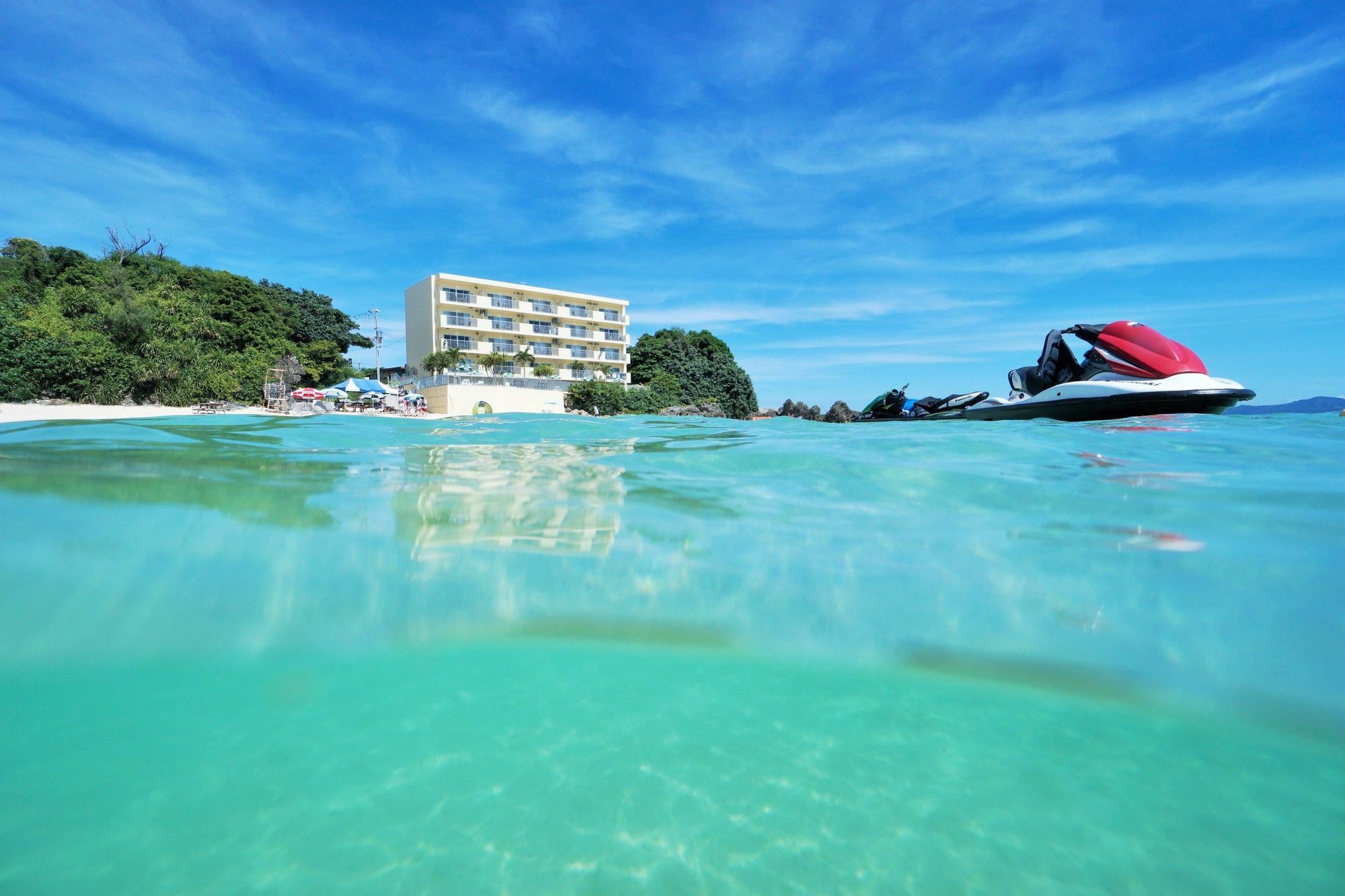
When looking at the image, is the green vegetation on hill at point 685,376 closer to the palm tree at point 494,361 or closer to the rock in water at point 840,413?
the palm tree at point 494,361

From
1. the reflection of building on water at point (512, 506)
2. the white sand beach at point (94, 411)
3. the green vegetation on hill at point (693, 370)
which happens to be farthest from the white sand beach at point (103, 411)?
the green vegetation on hill at point (693, 370)

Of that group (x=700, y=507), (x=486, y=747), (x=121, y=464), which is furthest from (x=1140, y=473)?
(x=121, y=464)

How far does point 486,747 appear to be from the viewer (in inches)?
89.8

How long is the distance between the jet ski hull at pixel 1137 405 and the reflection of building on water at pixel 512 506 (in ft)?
35.3

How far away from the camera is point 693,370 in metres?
61.2

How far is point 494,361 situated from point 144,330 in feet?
82.7

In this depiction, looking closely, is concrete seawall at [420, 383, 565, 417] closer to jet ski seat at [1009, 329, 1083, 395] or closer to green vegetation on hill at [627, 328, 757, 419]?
green vegetation on hill at [627, 328, 757, 419]

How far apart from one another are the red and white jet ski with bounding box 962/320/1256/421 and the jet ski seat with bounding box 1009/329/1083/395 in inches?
0.6

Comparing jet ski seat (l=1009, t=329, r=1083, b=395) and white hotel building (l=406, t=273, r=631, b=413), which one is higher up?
white hotel building (l=406, t=273, r=631, b=413)

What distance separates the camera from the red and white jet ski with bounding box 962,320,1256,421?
470 inches

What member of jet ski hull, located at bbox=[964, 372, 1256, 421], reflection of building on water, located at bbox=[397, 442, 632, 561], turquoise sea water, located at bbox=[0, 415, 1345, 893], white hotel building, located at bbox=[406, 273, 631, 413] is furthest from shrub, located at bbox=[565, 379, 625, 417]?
turquoise sea water, located at bbox=[0, 415, 1345, 893]

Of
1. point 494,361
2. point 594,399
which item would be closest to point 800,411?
point 594,399

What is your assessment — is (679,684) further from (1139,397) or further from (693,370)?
(693,370)

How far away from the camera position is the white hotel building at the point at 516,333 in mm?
53094
